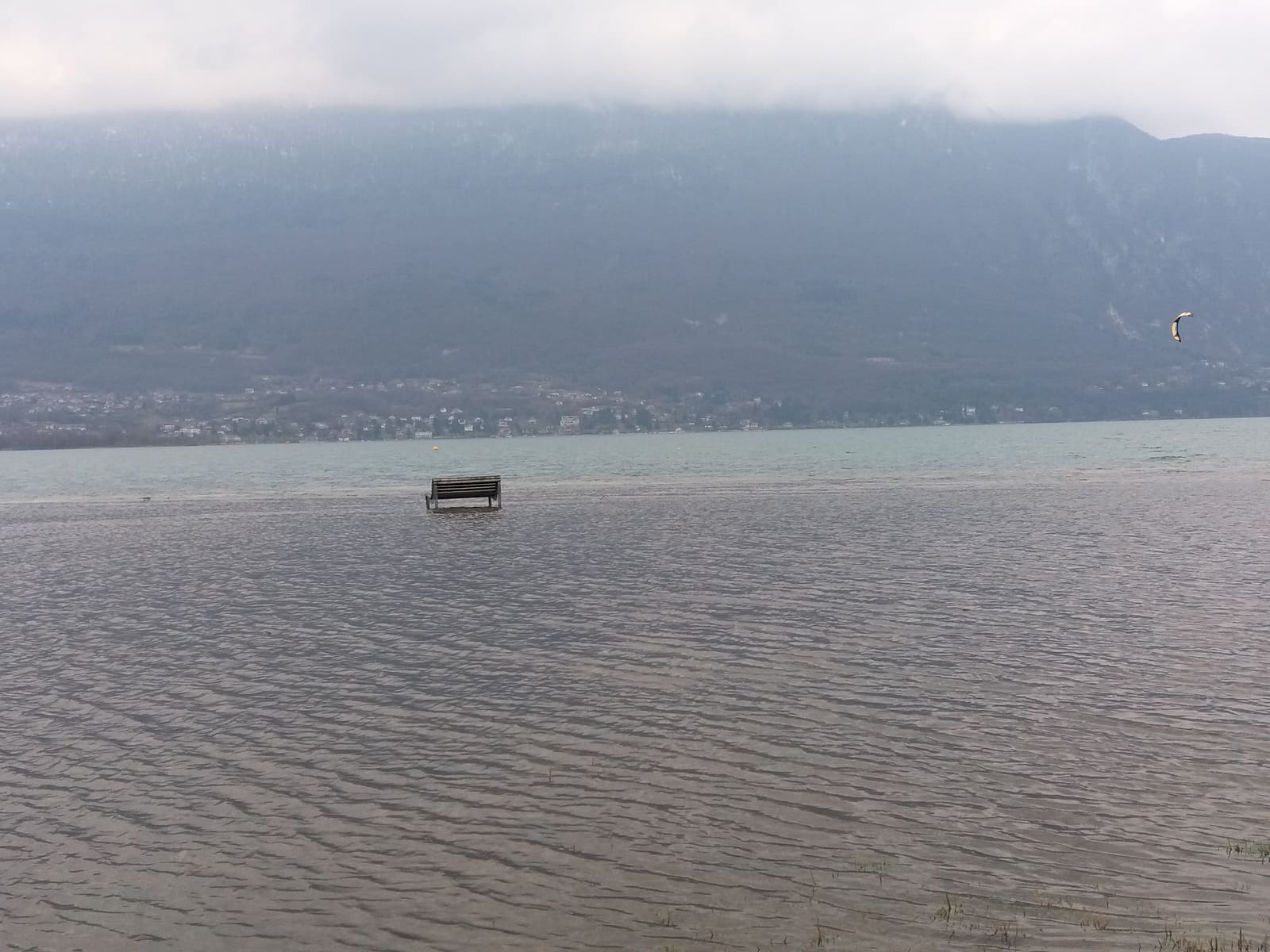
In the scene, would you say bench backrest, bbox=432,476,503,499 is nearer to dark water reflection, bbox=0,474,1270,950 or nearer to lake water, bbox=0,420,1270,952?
lake water, bbox=0,420,1270,952

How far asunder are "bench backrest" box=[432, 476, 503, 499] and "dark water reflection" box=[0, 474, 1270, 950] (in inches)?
1155

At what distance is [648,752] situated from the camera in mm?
15797

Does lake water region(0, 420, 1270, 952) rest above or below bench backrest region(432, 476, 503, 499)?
below

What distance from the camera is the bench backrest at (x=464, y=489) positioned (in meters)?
63.5

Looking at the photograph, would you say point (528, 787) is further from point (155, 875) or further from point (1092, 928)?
point (1092, 928)

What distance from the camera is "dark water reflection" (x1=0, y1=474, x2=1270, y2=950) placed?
35.6 ft

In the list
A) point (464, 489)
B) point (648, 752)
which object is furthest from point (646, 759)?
point (464, 489)

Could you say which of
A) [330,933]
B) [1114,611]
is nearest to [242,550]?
[1114,611]

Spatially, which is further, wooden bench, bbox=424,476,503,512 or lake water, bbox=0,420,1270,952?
wooden bench, bbox=424,476,503,512

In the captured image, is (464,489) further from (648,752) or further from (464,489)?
(648,752)

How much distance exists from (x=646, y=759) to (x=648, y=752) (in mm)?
338

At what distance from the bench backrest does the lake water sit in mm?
24808

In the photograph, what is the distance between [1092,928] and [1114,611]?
16.7 m

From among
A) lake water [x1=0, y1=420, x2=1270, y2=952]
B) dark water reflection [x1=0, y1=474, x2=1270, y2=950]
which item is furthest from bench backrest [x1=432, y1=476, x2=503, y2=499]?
dark water reflection [x1=0, y1=474, x2=1270, y2=950]
